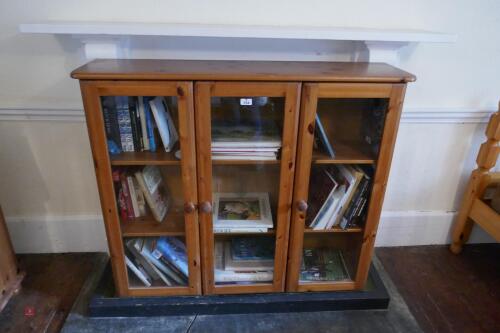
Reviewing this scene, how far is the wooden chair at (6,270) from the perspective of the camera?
149cm

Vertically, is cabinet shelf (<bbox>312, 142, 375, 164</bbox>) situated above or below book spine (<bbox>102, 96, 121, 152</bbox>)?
below

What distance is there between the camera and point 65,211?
172cm

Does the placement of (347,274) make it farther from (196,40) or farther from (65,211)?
(65,211)

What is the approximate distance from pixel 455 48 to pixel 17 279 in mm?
2206

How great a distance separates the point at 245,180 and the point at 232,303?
522 mm

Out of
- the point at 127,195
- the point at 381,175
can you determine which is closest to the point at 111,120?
the point at 127,195

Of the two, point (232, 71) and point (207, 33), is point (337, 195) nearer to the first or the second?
point (232, 71)

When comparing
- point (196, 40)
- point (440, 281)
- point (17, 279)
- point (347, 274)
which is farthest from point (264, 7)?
point (17, 279)

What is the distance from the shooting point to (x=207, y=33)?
1277 millimetres

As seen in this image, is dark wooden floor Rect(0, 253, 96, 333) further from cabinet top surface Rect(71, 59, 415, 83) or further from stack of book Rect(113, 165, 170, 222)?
cabinet top surface Rect(71, 59, 415, 83)

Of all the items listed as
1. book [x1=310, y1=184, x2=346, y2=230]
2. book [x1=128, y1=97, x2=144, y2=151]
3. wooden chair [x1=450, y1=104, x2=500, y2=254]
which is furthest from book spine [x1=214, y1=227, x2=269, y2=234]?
wooden chair [x1=450, y1=104, x2=500, y2=254]

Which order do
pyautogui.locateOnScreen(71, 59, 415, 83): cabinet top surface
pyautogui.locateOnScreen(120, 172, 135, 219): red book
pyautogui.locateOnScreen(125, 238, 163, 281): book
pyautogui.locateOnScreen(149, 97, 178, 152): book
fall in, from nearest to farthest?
pyautogui.locateOnScreen(71, 59, 415, 83): cabinet top surface
pyautogui.locateOnScreen(149, 97, 178, 152): book
pyautogui.locateOnScreen(120, 172, 135, 219): red book
pyautogui.locateOnScreen(125, 238, 163, 281): book

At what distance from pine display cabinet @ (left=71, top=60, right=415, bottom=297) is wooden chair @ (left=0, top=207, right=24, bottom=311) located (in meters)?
0.50

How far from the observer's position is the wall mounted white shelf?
125cm
